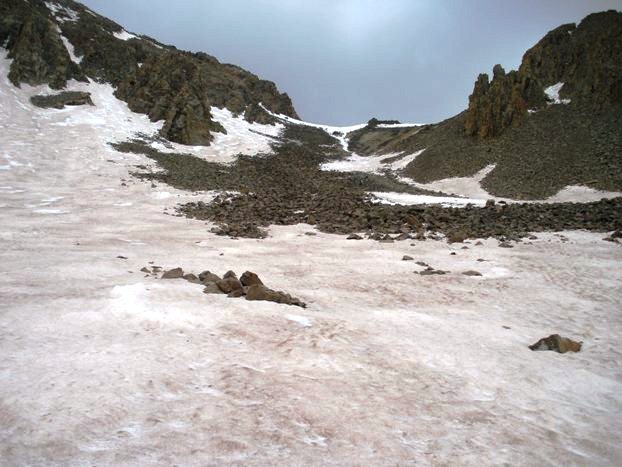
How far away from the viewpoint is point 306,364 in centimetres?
481

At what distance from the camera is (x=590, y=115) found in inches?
1665

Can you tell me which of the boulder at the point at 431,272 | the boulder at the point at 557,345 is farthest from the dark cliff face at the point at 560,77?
the boulder at the point at 557,345

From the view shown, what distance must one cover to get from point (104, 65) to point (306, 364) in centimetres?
6416

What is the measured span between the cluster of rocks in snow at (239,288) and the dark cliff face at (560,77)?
4776 cm

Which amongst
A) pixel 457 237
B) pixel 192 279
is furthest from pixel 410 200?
pixel 192 279

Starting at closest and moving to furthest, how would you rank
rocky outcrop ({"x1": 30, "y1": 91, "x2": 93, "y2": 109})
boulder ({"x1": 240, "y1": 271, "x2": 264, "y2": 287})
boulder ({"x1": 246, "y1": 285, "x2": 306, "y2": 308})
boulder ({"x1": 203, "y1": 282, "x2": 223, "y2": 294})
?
1. boulder ({"x1": 246, "y1": 285, "x2": 306, "y2": 308})
2. boulder ({"x1": 203, "y1": 282, "x2": 223, "y2": 294})
3. boulder ({"x1": 240, "y1": 271, "x2": 264, "y2": 287})
4. rocky outcrop ({"x1": 30, "y1": 91, "x2": 93, "y2": 109})

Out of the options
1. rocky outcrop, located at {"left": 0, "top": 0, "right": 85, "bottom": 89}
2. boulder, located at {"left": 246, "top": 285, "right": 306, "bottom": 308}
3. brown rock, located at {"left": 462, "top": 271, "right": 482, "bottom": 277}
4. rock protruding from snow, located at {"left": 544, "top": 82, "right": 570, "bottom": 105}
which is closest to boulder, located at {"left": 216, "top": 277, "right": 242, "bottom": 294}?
boulder, located at {"left": 246, "top": 285, "right": 306, "bottom": 308}

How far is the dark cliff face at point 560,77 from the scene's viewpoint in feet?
146

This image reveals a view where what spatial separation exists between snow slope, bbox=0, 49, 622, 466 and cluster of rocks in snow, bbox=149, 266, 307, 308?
0.29 meters

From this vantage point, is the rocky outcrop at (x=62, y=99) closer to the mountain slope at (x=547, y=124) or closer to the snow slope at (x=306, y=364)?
the mountain slope at (x=547, y=124)

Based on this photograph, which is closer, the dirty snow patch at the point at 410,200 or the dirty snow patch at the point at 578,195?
the dirty snow patch at the point at 410,200

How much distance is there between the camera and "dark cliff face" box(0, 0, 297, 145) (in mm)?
46750

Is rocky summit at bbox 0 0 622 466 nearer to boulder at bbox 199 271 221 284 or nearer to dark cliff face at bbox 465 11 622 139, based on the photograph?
boulder at bbox 199 271 221 284

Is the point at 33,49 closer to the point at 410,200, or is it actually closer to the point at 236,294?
the point at 410,200
